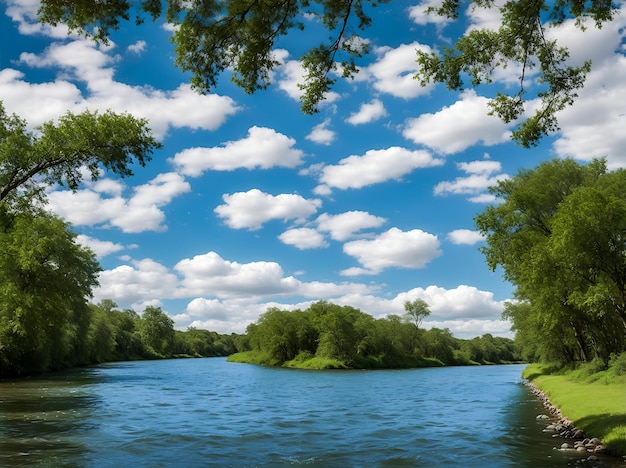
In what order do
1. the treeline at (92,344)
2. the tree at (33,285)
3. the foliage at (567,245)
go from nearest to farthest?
1. the foliage at (567,245)
2. the tree at (33,285)
3. the treeline at (92,344)

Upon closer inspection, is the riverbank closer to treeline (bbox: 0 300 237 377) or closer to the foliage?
the foliage

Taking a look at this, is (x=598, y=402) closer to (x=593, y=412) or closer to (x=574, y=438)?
(x=593, y=412)

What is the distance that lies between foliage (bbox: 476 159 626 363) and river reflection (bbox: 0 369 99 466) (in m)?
28.9

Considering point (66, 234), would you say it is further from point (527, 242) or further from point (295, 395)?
point (527, 242)

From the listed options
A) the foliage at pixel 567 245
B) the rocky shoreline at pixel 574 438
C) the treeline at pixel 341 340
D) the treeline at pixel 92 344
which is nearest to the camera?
the rocky shoreline at pixel 574 438

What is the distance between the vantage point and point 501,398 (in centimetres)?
4156

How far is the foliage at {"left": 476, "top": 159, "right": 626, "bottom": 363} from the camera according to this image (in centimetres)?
3089

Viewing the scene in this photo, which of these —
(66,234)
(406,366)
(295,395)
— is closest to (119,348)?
(406,366)

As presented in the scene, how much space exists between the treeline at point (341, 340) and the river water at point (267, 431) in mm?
62705

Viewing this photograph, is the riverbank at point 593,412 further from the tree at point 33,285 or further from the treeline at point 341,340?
the treeline at point 341,340

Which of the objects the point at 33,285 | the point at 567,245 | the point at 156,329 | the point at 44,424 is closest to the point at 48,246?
the point at 33,285

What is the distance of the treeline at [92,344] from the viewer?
183ft

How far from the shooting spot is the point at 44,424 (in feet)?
80.0

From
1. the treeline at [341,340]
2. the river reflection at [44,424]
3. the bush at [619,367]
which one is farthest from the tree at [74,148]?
the treeline at [341,340]
